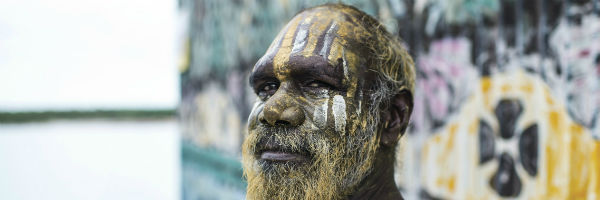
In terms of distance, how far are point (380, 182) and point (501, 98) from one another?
4.30ft

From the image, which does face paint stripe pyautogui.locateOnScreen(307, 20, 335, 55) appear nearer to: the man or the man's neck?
the man

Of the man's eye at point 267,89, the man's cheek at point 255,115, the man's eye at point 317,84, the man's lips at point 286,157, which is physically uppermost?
the man's eye at point 317,84

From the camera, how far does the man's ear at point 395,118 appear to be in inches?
78.3

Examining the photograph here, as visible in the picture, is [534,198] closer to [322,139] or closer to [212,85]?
[322,139]

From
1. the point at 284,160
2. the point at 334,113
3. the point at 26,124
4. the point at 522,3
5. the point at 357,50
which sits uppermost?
the point at 522,3

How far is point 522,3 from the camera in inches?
113

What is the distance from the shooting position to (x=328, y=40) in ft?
6.08

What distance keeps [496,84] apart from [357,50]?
4.67ft

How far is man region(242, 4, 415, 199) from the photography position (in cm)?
178

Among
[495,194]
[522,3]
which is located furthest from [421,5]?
[495,194]

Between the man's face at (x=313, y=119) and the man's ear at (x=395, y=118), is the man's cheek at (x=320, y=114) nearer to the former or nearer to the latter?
the man's face at (x=313, y=119)

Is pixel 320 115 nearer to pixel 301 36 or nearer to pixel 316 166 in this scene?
pixel 316 166

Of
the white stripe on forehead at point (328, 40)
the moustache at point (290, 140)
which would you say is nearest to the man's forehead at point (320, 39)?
the white stripe on forehead at point (328, 40)

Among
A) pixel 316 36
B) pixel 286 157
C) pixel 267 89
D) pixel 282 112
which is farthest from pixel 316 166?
pixel 316 36
